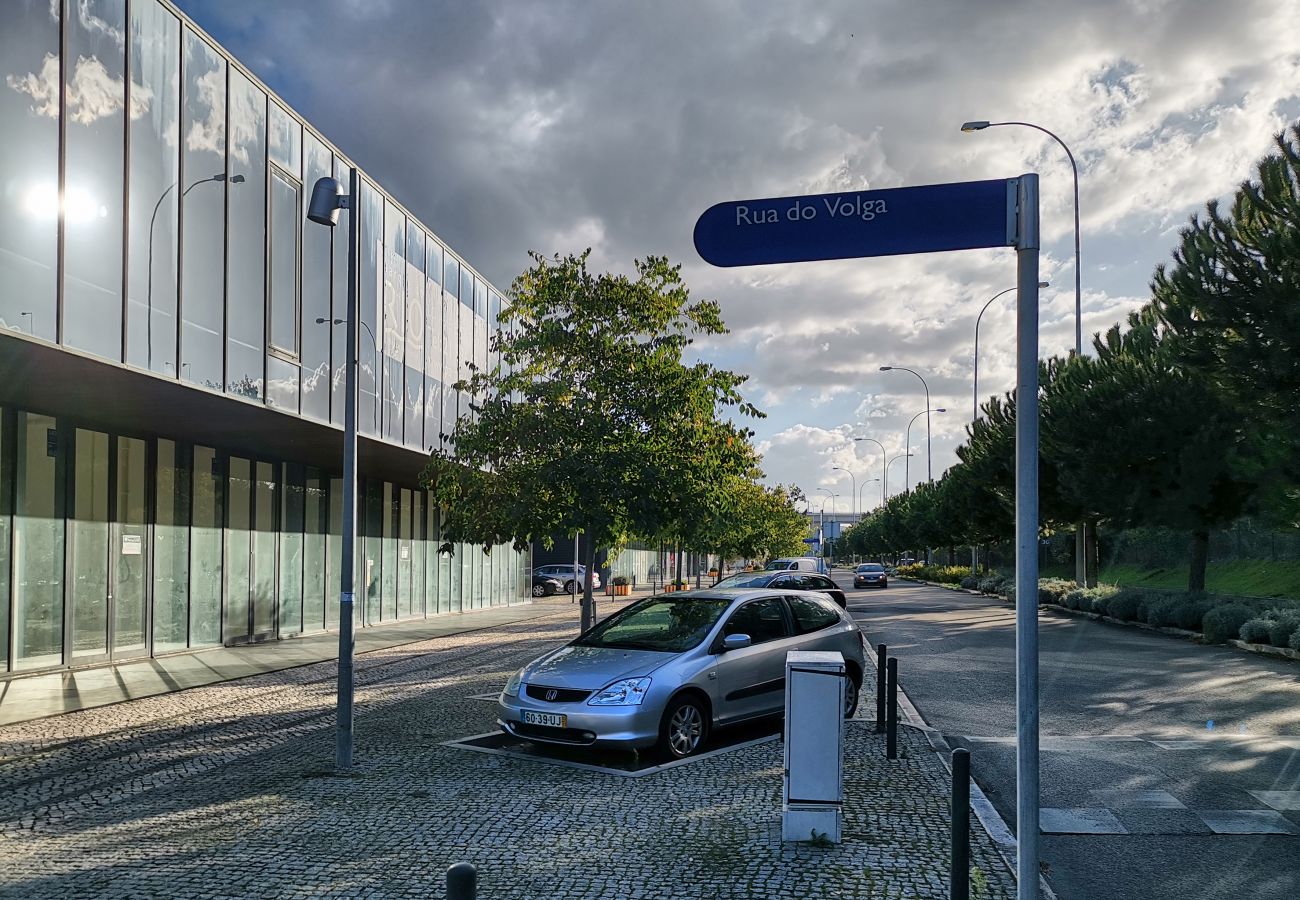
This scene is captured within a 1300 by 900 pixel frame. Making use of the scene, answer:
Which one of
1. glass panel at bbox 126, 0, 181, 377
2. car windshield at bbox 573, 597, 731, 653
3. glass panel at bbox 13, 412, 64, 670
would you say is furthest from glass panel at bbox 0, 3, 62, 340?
car windshield at bbox 573, 597, 731, 653

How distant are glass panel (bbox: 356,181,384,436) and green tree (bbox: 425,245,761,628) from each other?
6.33 meters

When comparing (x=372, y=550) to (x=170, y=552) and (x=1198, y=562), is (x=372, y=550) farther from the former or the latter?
(x=1198, y=562)

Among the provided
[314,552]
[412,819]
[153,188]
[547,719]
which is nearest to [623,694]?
[547,719]

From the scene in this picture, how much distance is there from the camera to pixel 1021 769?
3.93 meters

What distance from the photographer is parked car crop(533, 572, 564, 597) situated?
1880 inches

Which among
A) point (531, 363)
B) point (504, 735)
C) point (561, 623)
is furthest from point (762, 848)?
point (561, 623)

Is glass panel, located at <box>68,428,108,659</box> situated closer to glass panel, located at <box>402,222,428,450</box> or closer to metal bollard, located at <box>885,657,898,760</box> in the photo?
glass panel, located at <box>402,222,428,450</box>

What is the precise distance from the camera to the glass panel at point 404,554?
2838cm

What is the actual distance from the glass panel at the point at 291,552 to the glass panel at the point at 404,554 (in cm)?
567

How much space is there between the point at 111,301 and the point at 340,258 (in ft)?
24.0

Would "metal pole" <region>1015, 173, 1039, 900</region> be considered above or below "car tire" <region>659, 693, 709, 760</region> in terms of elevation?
above

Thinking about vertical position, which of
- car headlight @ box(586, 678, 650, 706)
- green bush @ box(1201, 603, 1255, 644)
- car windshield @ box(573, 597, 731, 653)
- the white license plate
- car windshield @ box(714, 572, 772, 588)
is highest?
car windshield @ box(573, 597, 731, 653)

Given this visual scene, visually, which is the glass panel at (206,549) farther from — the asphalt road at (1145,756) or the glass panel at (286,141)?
the asphalt road at (1145,756)

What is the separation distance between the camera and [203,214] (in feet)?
49.5
